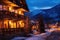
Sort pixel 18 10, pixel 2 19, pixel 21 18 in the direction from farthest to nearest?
pixel 18 10 → pixel 21 18 → pixel 2 19

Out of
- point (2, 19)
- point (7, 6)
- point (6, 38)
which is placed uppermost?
point (7, 6)

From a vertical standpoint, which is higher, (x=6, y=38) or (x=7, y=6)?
(x=7, y=6)

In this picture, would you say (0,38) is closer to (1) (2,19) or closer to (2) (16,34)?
(2) (16,34)

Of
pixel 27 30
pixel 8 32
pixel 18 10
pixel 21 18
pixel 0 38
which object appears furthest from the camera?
pixel 18 10

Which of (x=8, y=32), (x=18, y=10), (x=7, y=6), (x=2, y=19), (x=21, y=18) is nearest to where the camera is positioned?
(x=8, y=32)

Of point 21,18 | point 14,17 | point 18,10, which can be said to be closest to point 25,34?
point 14,17

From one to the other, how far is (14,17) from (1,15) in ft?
12.9

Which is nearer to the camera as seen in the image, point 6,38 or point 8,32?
point 6,38

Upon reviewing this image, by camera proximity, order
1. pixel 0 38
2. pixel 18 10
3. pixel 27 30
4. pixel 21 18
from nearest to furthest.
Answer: pixel 0 38 < pixel 27 30 < pixel 21 18 < pixel 18 10

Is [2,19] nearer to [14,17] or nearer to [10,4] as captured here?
[14,17]

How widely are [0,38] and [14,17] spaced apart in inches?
479

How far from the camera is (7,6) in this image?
44.7 m

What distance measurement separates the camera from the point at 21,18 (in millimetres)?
41812

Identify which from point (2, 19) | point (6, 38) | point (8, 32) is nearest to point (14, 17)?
point (2, 19)
